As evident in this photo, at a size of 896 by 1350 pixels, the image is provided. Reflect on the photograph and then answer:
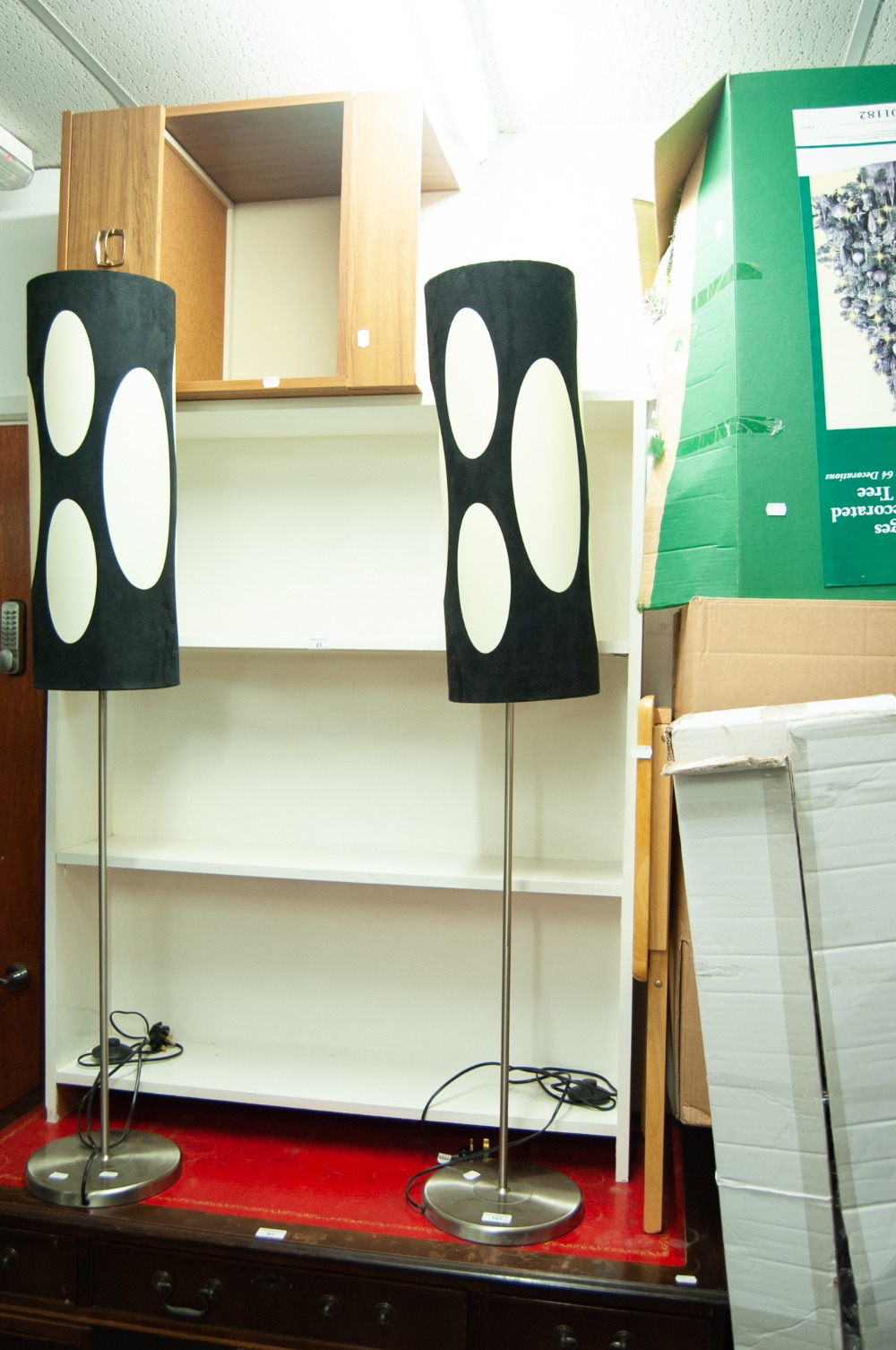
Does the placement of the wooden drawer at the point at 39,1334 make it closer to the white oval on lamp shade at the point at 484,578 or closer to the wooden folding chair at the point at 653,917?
the wooden folding chair at the point at 653,917

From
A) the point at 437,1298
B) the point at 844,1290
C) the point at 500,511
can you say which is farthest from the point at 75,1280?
the point at 500,511

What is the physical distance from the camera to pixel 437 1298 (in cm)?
145

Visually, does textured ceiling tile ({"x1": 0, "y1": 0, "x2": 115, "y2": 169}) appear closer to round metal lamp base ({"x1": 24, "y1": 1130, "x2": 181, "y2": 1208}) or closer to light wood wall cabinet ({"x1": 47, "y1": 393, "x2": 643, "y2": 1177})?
light wood wall cabinet ({"x1": 47, "y1": 393, "x2": 643, "y2": 1177})

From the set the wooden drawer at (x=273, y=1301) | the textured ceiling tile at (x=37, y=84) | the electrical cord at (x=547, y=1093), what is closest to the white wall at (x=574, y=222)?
the textured ceiling tile at (x=37, y=84)

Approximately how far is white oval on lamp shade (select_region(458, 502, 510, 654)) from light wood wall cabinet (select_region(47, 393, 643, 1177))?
1.49 ft

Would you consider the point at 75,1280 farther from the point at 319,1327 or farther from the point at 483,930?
the point at 483,930

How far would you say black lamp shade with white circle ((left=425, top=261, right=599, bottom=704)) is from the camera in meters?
1.44

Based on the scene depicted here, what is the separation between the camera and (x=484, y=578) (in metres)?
1.45

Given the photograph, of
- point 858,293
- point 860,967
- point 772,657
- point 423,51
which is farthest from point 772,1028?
point 423,51

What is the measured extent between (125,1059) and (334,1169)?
1.62ft

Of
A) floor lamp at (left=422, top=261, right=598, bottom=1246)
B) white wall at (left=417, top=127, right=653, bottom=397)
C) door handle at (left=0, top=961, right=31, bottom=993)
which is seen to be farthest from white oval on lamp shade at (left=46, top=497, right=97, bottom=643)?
door handle at (left=0, top=961, right=31, bottom=993)

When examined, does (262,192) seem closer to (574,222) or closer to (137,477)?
(574,222)

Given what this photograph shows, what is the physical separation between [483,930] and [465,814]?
0.78 ft

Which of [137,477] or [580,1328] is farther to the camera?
[137,477]
